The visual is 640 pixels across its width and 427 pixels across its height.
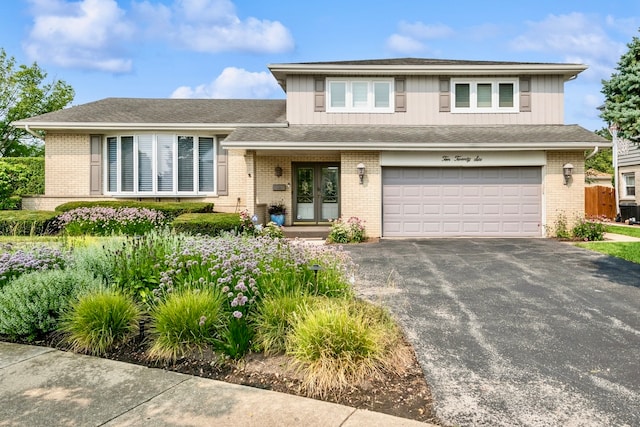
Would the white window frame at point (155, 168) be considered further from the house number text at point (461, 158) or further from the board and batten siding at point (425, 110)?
the house number text at point (461, 158)

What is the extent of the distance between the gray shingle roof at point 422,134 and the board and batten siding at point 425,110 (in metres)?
0.31

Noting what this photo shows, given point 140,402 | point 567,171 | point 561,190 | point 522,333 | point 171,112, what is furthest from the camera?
point 171,112

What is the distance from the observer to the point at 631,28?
6.65 metres

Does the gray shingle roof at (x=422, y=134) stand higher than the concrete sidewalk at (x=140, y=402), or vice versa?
the gray shingle roof at (x=422, y=134)

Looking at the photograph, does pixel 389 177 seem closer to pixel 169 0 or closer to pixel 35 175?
pixel 169 0

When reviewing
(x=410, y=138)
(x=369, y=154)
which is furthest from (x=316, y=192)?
(x=410, y=138)

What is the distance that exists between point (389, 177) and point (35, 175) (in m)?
Result: 13.4

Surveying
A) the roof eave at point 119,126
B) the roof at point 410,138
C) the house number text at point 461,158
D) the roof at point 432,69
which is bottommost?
the house number text at point 461,158

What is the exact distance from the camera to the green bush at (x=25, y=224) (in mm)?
11828

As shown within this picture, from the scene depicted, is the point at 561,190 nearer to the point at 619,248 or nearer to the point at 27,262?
the point at 619,248

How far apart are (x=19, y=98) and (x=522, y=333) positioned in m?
34.8

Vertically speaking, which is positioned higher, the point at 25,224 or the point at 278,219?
the point at 278,219

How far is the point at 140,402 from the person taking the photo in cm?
324

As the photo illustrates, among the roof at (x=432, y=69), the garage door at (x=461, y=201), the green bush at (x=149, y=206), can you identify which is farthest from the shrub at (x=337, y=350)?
the roof at (x=432, y=69)
